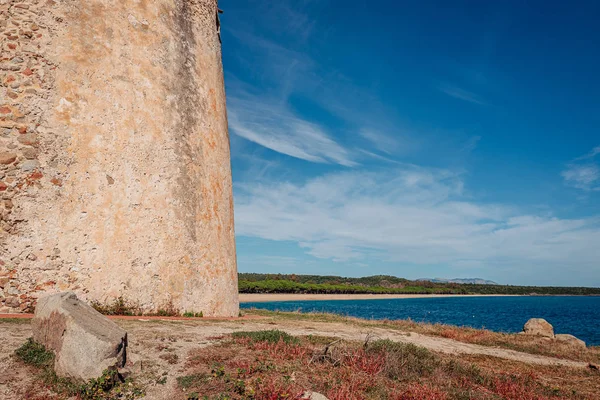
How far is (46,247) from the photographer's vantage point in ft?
35.0

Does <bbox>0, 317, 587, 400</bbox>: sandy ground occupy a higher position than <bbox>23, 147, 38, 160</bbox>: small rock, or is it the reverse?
<bbox>23, 147, 38, 160</bbox>: small rock

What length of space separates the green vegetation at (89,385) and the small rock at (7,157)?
6.75m

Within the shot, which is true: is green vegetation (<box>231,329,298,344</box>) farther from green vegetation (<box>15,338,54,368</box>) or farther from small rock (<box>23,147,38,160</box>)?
small rock (<box>23,147,38,160</box>)

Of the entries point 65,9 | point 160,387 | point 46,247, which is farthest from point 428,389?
point 65,9

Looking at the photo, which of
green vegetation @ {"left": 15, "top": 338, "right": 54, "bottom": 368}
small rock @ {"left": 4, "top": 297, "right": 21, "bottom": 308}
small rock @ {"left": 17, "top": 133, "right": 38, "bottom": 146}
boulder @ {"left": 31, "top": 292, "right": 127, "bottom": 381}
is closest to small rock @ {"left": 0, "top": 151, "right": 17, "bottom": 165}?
small rock @ {"left": 17, "top": 133, "right": 38, "bottom": 146}

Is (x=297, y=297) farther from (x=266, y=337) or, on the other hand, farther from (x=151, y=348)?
(x=151, y=348)

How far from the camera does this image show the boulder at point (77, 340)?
5734 millimetres

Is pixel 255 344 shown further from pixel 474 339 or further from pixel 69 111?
pixel 474 339

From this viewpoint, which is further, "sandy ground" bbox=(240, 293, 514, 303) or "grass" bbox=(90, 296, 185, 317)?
"sandy ground" bbox=(240, 293, 514, 303)

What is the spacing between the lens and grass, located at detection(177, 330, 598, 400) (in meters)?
6.15

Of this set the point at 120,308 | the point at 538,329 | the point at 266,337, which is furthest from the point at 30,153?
the point at 538,329

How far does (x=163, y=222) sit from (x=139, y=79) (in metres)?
4.80

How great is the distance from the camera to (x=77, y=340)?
584 centimetres

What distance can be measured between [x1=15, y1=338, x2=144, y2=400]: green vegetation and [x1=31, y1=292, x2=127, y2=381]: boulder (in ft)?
0.34
